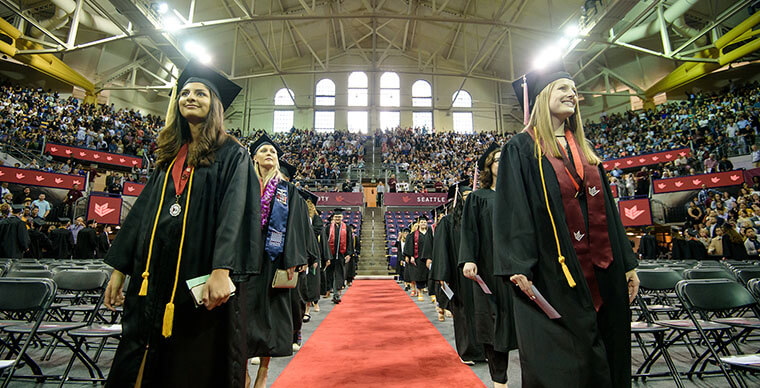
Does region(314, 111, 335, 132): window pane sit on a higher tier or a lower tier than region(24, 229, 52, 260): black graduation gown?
higher

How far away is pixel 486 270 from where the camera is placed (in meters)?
3.12

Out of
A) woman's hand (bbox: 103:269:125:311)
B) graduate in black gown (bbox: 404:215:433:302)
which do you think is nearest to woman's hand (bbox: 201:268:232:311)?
woman's hand (bbox: 103:269:125:311)

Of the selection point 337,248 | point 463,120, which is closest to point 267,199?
point 337,248

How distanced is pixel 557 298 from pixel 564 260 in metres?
0.16

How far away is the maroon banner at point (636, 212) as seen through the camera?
12773 mm

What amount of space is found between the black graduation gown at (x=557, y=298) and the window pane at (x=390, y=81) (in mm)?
28515

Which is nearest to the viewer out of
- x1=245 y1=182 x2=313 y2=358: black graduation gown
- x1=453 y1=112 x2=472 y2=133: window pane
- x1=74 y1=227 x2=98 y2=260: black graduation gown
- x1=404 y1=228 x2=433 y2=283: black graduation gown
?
x1=245 y1=182 x2=313 y2=358: black graduation gown

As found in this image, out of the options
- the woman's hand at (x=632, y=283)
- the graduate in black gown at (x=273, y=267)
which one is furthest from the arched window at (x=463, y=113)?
the woman's hand at (x=632, y=283)

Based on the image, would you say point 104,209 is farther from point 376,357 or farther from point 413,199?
point 413,199

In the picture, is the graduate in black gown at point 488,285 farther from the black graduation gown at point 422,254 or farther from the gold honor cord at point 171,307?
the black graduation gown at point 422,254

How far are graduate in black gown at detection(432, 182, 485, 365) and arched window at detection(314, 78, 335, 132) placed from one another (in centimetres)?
2536

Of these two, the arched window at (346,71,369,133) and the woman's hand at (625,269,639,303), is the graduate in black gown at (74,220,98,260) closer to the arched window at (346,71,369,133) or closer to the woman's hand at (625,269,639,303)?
the woman's hand at (625,269,639,303)

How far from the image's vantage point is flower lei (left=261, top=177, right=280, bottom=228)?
2.88m

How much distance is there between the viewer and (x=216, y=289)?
1.43 m
